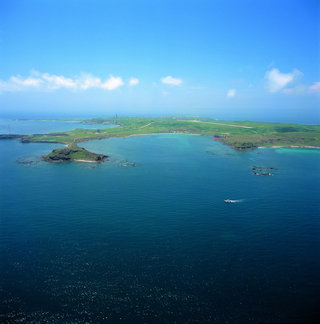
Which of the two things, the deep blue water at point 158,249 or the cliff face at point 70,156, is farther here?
the cliff face at point 70,156

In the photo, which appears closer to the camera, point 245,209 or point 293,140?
point 245,209

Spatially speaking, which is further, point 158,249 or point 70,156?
point 70,156

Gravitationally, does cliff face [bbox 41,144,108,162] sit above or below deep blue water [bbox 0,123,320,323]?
above

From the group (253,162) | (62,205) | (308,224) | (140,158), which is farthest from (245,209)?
(140,158)

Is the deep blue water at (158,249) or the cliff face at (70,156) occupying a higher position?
the cliff face at (70,156)

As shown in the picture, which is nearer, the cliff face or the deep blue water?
the deep blue water

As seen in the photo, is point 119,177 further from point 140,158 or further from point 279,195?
point 279,195

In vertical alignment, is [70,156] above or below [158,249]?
above

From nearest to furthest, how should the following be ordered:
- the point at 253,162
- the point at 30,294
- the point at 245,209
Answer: the point at 30,294, the point at 245,209, the point at 253,162
